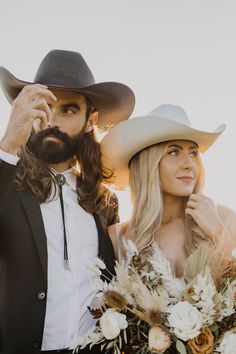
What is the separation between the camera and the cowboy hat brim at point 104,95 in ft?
13.9

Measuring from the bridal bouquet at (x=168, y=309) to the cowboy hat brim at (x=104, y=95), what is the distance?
5.98 ft

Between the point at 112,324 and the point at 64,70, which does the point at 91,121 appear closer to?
the point at 64,70

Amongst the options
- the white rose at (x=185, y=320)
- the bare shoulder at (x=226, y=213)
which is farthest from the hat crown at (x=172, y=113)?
the white rose at (x=185, y=320)

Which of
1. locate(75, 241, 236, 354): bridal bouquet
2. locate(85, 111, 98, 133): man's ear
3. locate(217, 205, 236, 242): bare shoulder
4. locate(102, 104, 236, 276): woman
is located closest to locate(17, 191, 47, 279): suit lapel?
locate(75, 241, 236, 354): bridal bouquet

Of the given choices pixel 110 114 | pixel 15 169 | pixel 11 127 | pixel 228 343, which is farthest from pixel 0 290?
pixel 110 114

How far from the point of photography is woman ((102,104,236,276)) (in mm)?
3996

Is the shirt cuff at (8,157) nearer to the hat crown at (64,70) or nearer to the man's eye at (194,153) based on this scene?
the hat crown at (64,70)

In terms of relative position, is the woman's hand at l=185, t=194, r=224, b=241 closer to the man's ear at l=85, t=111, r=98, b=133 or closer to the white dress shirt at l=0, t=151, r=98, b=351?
the white dress shirt at l=0, t=151, r=98, b=351

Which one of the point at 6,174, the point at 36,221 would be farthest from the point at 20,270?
the point at 6,174

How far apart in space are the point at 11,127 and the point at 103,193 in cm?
136

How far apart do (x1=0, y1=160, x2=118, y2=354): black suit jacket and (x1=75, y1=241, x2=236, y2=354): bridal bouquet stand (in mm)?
538

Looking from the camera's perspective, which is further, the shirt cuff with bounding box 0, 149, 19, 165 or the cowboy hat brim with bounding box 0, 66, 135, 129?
the cowboy hat brim with bounding box 0, 66, 135, 129

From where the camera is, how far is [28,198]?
11.6 feet

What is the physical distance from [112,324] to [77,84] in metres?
2.26
